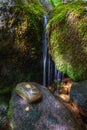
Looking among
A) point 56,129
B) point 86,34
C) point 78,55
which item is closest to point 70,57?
point 78,55

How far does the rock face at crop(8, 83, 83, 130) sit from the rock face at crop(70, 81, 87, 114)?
13.5 inches

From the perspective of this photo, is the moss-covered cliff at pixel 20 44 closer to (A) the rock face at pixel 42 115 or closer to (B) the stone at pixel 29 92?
(B) the stone at pixel 29 92

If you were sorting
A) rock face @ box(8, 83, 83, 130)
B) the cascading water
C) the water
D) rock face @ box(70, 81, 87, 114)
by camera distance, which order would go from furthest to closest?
the cascading water
the water
rock face @ box(70, 81, 87, 114)
rock face @ box(8, 83, 83, 130)

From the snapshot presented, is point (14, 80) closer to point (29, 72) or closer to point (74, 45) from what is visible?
point (29, 72)

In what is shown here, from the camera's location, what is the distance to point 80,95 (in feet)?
15.1

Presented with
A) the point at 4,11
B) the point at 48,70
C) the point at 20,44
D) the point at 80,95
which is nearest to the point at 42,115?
the point at 80,95

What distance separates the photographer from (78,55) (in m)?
5.16

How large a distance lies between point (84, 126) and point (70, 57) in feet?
5.37

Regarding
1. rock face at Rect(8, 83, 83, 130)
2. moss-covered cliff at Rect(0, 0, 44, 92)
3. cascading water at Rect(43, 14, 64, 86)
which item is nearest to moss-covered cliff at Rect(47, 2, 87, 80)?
cascading water at Rect(43, 14, 64, 86)

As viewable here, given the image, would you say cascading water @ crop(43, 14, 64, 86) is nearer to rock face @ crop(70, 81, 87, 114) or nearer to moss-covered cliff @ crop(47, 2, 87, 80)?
moss-covered cliff @ crop(47, 2, 87, 80)

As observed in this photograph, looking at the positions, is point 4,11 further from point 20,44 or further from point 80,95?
point 80,95

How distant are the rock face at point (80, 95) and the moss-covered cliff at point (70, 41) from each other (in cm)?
46

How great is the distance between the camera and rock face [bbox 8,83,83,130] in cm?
409

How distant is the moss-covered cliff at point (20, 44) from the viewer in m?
5.17
